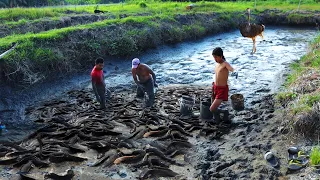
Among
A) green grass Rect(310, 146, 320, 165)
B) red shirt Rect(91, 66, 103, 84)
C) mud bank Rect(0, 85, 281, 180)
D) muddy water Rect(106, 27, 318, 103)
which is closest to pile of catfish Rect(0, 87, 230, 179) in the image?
mud bank Rect(0, 85, 281, 180)

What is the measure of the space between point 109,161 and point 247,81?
9068 mm

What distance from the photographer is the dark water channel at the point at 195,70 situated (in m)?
12.5

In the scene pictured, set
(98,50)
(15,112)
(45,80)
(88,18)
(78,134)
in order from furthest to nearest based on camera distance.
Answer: (88,18), (98,50), (45,80), (15,112), (78,134)

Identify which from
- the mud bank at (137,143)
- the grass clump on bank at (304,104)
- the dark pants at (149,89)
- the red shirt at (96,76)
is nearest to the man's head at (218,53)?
the mud bank at (137,143)

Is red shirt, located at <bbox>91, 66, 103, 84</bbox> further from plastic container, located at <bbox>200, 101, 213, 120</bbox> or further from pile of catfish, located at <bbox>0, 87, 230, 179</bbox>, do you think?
plastic container, located at <bbox>200, 101, 213, 120</bbox>

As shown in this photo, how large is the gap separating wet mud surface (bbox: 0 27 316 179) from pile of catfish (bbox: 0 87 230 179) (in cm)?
2

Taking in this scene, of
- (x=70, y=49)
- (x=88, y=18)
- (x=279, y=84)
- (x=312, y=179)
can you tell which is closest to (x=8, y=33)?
(x=70, y=49)

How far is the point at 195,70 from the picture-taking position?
17.9 metres

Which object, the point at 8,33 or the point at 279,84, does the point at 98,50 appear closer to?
the point at 8,33

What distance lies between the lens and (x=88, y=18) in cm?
2395

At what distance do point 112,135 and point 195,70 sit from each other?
8932 mm

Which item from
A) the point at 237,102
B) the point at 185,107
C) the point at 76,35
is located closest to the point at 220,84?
the point at 237,102

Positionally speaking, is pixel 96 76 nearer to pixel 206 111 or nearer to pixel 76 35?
pixel 206 111

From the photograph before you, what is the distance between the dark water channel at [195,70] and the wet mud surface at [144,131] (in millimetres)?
47
